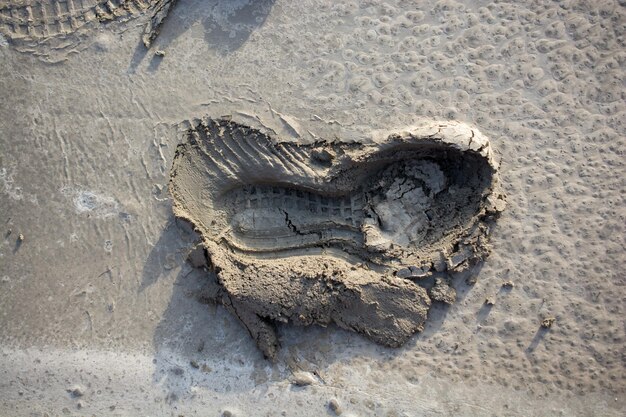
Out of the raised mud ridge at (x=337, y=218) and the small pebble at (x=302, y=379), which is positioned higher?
the raised mud ridge at (x=337, y=218)

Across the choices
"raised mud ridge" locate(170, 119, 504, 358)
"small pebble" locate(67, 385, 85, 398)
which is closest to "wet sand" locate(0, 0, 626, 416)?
"small pebble" locate(67, 385, 85, 398)

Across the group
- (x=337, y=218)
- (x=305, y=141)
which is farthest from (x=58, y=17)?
(x=337, y=218)

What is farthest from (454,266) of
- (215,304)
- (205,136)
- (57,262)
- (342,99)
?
(57,262)

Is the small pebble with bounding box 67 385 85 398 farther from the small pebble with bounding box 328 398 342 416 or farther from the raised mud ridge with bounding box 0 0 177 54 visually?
the raised mud ridge with bounding box 0 0 177 54

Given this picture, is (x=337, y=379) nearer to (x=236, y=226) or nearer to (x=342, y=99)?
(x=236, y=226)

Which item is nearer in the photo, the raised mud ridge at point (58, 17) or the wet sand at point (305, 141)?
the wet sand at point (305, 141)

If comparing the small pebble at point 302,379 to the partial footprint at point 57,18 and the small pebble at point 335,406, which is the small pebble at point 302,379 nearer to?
the small pebble at point 335,406

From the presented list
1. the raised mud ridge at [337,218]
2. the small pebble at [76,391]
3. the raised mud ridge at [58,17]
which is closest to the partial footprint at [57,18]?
the raised mud ridge at [58,17]

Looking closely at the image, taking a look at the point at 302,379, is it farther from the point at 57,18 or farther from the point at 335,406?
the point at 57,18
